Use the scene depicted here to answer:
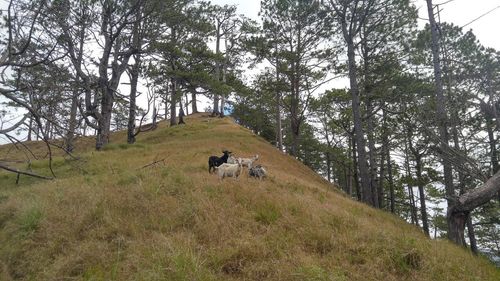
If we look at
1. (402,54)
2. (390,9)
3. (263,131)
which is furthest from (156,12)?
(263,131)

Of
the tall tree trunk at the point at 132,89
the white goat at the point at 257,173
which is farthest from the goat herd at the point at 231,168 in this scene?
the tall tree trunk at the point at 132,89

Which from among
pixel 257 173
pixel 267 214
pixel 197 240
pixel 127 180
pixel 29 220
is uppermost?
pixel 257 173

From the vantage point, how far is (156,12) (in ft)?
63.0

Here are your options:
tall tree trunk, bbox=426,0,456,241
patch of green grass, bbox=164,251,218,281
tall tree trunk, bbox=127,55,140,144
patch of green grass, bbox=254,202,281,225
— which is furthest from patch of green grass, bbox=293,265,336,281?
tall tree trunk, bbox=127,55,140,144

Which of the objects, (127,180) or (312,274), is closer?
(312,274)

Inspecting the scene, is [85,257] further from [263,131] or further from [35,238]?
[263,131]

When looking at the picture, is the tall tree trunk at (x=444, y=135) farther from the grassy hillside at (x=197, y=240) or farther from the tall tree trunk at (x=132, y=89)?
the tall tree trunk at (x=132, y=89)

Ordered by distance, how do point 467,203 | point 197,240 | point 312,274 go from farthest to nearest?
point 467,203
point 197,240
point 312,274

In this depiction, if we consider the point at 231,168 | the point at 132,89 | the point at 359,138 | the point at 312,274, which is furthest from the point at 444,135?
the point at 132,89

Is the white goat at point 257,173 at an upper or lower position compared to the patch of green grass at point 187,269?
upper

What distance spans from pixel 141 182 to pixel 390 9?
15767 mm

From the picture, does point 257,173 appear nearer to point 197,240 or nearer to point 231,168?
point 231,168

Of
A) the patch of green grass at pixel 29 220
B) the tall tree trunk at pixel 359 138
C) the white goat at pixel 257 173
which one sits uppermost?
the tall tree trunk at pixel 359 138

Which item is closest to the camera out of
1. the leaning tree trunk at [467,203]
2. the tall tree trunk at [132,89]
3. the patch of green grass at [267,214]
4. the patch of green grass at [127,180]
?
the patch of green grass at [267,214]
